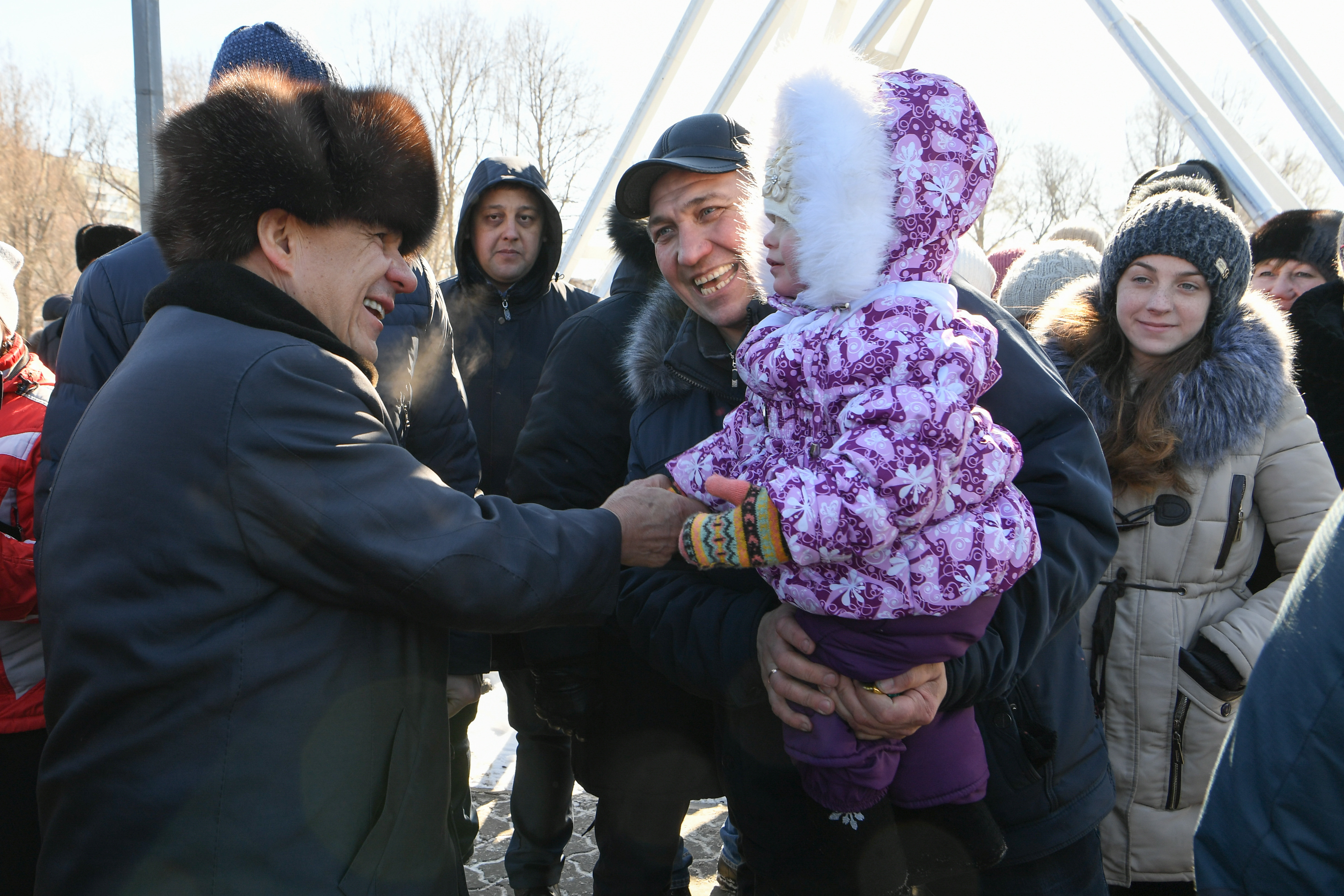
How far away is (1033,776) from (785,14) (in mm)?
16303

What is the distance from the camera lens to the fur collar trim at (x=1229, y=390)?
235cm

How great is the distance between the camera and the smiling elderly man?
55.9 inches

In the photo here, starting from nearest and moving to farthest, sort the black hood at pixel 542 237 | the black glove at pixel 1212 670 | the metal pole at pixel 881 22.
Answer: the black glove at pixel 1212 670
the black hood at pixel 542 237
the metal pole at pixel 881 22

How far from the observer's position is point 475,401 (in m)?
4.00

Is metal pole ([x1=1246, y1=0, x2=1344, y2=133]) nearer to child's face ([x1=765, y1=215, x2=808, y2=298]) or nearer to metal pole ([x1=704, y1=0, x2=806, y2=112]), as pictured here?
metal pole ([x1=704, y1=0, x2=806, y2=112])

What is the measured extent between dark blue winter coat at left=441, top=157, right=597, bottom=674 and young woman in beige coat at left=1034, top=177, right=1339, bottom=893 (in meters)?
2.42

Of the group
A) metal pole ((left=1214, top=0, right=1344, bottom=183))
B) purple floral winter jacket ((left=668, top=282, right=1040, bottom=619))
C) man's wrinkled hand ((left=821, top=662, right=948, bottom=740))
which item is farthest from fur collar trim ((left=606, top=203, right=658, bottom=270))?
metal pole ((left=1214, top=0, right=1344, bottom=183))

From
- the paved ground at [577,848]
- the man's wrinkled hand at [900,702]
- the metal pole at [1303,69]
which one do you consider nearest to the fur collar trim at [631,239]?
the man's wrinkled hand at [900,702]

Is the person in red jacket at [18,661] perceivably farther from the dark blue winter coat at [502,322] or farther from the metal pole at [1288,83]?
the metal pole at [1288,83]

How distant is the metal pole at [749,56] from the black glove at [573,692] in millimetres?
14372

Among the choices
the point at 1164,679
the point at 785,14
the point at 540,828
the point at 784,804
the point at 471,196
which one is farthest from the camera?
the point at 785,14

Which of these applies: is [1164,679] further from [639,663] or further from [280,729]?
[280,729]

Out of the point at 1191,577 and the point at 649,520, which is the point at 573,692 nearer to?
the point at 649,520

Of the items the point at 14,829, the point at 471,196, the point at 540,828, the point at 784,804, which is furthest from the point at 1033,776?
the point at 471,196
